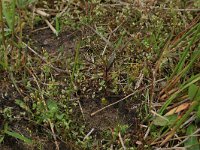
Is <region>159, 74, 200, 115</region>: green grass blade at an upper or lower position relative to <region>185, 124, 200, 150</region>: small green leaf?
upper

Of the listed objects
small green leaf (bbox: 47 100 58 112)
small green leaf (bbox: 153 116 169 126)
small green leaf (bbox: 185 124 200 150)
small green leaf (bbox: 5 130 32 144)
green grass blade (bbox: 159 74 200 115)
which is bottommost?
small green leaf (bbox: 5 130 32 144)

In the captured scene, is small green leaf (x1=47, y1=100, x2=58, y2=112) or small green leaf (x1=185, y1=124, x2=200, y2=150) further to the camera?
small green leaf (x1=47, y1=100, x2=58, y2=112)

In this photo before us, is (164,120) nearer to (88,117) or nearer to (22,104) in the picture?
(88,117)

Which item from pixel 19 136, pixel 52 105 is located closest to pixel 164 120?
pixel 52 105

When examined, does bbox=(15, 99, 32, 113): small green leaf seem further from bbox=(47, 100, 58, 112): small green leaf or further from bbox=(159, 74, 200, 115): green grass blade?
bbox=(159, 74, 200, 115): green grass blade

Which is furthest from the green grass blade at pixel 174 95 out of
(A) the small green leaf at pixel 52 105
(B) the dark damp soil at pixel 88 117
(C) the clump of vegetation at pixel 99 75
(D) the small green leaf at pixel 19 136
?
(D) the small green leaf at pixel 19 136

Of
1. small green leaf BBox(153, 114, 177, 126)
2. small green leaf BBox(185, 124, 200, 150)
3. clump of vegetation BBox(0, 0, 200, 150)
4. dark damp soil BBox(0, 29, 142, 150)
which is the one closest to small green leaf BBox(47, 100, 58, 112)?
clump of vegetation BBox(0, 0, 200, 150)

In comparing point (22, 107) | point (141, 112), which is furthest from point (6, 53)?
point (141, 112)

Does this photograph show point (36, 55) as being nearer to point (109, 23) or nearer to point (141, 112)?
point (109, 23)
